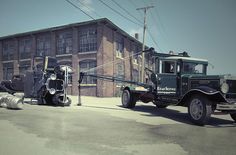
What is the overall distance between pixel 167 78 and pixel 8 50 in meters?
30.8

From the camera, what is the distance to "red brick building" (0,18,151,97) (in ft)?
83.5

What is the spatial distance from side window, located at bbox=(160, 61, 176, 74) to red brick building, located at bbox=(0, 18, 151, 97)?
38.3ft

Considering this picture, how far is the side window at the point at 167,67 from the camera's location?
11.0 meters

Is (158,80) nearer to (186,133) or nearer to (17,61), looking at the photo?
(186,133)

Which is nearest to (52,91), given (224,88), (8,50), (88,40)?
(224,88)

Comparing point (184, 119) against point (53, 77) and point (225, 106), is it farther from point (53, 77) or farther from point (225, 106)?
point (53, 77)

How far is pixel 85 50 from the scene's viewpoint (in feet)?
87.0

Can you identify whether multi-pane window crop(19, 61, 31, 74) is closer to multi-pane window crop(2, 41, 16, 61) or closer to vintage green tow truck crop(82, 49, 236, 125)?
multi-pane window crop(2, 41, 16, 61)

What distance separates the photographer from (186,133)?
22.7 ft

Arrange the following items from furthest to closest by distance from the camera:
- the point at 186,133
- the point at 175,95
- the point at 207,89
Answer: the point at 175,95 → the point at 207,89 → the point at 186,133

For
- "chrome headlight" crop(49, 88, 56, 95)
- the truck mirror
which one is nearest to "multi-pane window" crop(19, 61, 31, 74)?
"chrome headlight" crop(49, 88, 56, 95)

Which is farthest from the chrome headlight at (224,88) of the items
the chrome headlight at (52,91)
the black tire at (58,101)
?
the chrome headlight at (52,91)

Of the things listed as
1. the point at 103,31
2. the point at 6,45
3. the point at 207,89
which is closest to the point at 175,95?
the point at 207,89

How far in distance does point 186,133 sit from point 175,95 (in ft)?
12.7
